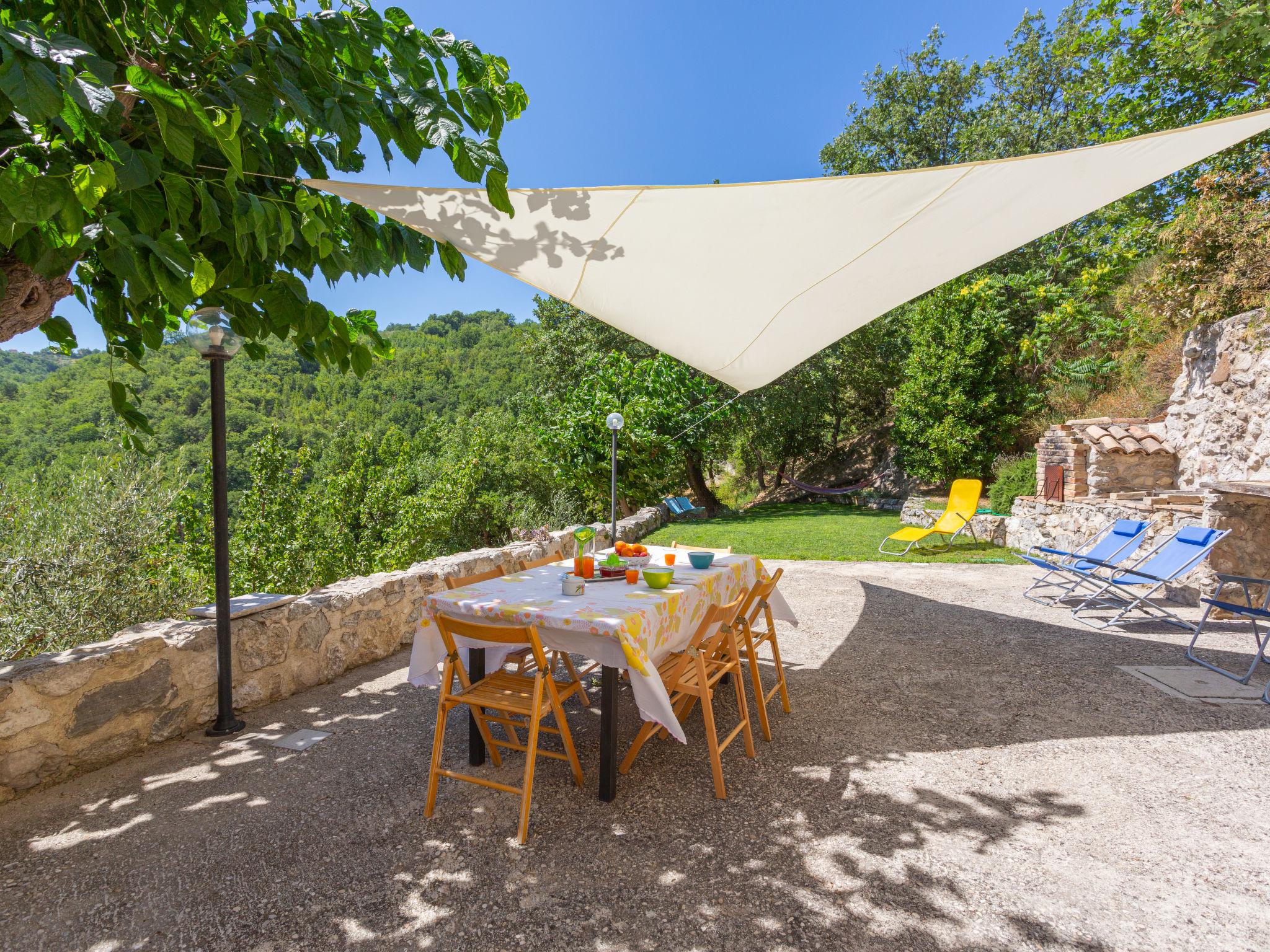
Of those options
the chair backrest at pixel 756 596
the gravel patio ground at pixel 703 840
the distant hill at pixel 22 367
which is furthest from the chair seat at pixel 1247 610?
the distant hill at pixel 22 367

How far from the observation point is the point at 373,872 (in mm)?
1903

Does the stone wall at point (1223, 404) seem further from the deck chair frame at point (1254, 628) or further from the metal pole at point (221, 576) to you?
the metal pole at point (221, 576)

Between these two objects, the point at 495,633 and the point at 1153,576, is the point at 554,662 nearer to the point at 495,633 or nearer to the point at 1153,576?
the point at 495,633

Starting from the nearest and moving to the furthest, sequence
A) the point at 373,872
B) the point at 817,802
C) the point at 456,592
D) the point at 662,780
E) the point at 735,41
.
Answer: the point at 373,872, the point at 817,802, the point at 662,780, the point at 456,592, the point at 735,41

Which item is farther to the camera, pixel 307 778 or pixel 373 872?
pixel 307 778

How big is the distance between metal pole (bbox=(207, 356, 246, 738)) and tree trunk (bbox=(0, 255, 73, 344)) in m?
0.63

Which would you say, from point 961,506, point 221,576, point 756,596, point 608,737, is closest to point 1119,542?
point 961,506

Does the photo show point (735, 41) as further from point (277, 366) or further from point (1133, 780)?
point (277, 366)

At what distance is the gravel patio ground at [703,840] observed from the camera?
1.67 m

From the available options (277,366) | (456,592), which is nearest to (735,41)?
(456,592)

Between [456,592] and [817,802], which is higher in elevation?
[456,592]

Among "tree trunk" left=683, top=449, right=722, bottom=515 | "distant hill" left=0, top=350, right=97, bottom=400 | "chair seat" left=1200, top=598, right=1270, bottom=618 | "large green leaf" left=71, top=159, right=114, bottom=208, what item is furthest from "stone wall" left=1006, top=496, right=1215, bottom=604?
"distant hill" left=0, top=350, right=97, bottom=400

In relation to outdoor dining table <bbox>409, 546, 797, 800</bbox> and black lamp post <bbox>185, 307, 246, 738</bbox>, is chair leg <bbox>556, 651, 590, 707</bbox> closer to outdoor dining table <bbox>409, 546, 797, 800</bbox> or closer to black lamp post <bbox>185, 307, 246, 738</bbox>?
outdoor dining table <bbox>409, 546, 797, 800</bbox>

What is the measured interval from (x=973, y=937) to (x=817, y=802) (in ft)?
2.25
